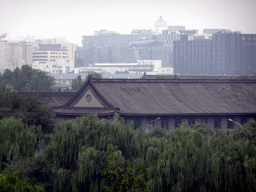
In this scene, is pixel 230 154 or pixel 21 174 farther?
pixel 230 154

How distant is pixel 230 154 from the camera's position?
3634 centimetres

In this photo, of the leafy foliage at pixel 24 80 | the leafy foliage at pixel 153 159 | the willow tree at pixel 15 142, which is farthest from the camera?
the leafy foliage at pixel 24 80

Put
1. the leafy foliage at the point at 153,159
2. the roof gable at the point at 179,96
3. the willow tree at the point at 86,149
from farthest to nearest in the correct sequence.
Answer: the roof gable at the point at 179,96 < the willow tree at the point at 86,149 < the leafy foliage at the point at 153,159

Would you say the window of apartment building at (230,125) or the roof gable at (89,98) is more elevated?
the roof gable at (89,98)

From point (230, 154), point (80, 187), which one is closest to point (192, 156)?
point (230, 154)

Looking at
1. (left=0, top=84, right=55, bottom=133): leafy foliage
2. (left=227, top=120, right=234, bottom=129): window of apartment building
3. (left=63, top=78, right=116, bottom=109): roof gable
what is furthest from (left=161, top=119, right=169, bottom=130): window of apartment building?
(left=0, top=84, right=55, bottom=133): leafy foliage

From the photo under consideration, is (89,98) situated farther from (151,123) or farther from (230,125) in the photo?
(230,125)

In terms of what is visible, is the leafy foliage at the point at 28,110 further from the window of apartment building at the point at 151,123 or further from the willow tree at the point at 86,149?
the window of apartment building at the point at 151,123

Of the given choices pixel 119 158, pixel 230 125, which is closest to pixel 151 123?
pixel 230 125

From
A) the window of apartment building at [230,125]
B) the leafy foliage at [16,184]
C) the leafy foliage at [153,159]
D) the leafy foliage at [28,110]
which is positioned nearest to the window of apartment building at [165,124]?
the window of apartment building at [230,125]

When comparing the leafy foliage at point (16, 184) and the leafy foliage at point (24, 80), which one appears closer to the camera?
the leafy foliage at point (16, 184)

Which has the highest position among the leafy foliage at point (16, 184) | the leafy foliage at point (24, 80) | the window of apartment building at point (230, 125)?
the leafy foliage at point (24, 80)

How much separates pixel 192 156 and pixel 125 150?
4313 mm

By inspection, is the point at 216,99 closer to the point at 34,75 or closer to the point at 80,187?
the point at 80,187
